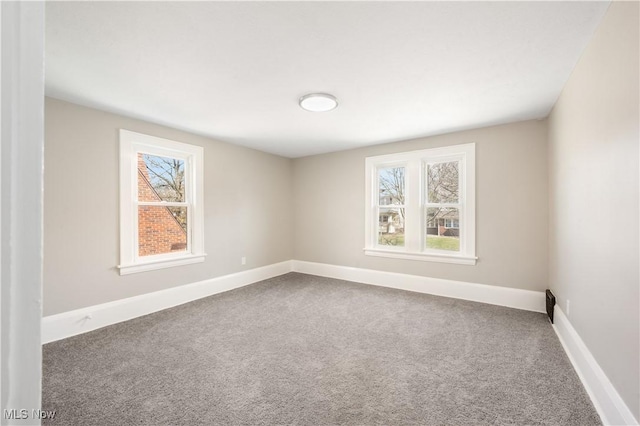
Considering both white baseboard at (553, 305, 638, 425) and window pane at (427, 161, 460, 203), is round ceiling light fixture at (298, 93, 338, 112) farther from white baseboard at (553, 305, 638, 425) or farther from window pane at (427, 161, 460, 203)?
white baseboard at (553, 305, 638, 425)

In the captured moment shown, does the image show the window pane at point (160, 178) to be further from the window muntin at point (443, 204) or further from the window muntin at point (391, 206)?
the window muntin at point (443, 204)

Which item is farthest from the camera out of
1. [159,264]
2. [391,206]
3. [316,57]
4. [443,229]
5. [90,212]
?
[391,206]

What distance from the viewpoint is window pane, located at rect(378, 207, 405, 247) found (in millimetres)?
4762

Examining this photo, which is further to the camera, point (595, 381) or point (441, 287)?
point (441, 287)

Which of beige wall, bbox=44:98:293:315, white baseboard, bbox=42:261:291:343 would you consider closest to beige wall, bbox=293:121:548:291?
white baseboard, bbox=42:261:291:343

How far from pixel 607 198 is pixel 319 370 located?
7.37 feet

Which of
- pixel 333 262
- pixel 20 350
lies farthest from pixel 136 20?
pixel 333 262

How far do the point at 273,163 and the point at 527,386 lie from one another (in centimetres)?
466

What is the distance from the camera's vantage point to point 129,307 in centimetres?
341

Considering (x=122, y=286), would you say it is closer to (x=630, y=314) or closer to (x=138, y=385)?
(x=138, y=385)

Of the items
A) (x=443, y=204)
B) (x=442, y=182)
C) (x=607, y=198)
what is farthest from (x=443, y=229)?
(x=607, y=198)

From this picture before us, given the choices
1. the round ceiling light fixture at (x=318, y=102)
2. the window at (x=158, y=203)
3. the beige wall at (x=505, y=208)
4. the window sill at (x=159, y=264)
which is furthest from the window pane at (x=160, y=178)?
the beige wall at (x=505, y=208)

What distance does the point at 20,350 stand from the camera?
0.40m

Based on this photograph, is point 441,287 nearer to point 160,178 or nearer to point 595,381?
point 595,381
